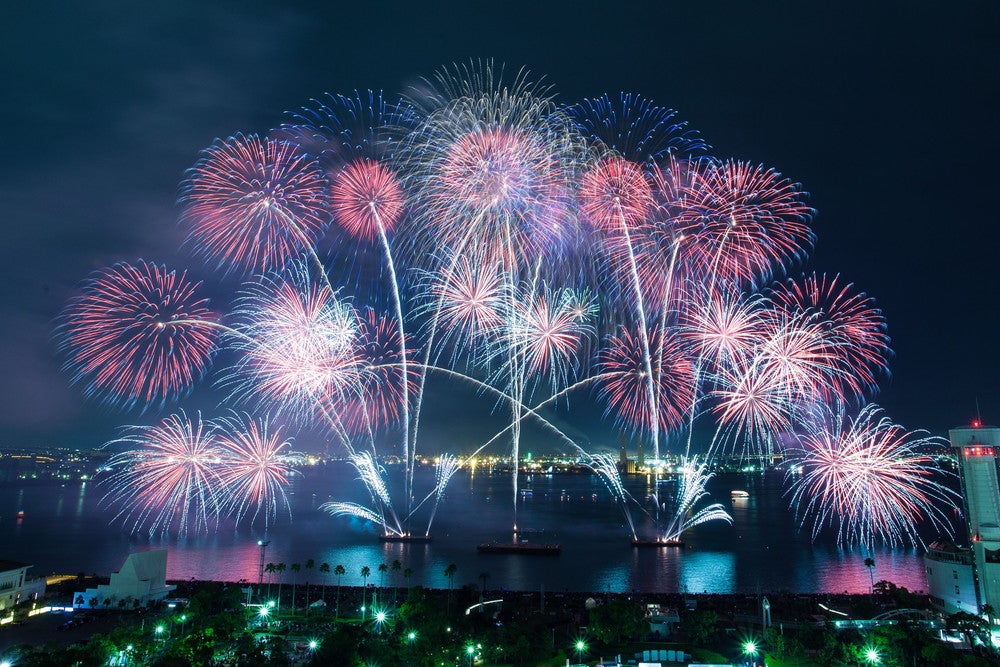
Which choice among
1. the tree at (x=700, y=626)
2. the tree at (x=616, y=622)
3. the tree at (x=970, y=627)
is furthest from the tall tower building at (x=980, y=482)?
the tree at (x=616, y=622)

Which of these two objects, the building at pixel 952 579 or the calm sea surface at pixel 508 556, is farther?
the calm sea surface at pixel 508 556

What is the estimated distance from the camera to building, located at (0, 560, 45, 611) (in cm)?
2534

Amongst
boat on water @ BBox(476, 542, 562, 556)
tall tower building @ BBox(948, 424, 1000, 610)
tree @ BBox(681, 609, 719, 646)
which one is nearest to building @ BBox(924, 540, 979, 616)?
tall tower building @ BBox(948, 424, 1000, 610)

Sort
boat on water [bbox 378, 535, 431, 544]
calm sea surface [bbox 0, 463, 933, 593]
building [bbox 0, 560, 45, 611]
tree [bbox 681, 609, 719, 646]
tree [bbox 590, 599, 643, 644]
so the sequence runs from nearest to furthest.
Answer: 1. tree [bbox 590, 599, 643, 644]
2. tree [bbox 681, 609, 719, 646]
3. building [bbox 0, 560, 45, 611]
4. calm sea surface [bbox 0, 463, 933, 593]
5. boat on water [bbox 378, 535, 431, 544]

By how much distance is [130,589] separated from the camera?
26781 mm

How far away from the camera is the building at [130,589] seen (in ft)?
86.4

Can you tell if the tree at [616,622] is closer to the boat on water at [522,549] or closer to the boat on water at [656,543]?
the boat on water at [522,549]

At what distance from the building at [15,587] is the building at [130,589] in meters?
1.88

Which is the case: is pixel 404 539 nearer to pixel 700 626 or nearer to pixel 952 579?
pixel 700 626

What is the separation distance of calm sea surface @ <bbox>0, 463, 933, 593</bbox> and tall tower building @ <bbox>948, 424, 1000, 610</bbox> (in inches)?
426

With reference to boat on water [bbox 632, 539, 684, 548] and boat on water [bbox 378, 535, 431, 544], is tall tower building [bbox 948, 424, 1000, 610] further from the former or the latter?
boat on water [bbox 378, 535, 431, 544]

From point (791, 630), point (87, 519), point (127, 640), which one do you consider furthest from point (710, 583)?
point (87, 519)

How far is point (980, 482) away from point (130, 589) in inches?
1408

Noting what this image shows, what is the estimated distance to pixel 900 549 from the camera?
2074 inches
